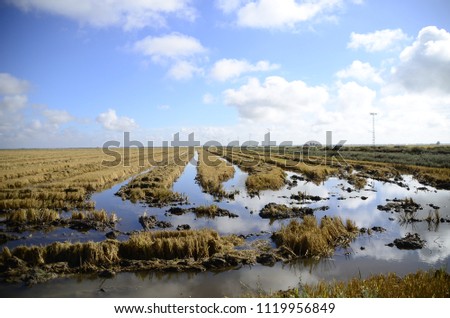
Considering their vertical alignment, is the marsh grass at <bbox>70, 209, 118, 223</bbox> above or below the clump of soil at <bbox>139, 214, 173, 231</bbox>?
above

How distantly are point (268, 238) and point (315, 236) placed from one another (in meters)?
2.02

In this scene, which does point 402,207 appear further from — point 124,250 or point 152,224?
point 124,250

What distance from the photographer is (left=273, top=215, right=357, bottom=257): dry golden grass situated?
10.5m

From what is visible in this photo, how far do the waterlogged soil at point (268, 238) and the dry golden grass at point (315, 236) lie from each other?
37 cm

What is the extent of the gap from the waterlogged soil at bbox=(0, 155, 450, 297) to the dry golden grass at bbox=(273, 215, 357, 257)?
370mm

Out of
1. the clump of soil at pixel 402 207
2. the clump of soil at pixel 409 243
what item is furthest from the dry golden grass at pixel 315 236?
the clump of soil at pixel 402 207

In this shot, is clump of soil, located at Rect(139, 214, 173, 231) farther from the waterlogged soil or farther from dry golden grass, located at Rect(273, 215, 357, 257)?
dry golden grass, located at Rect(273, 215, 357, 257)

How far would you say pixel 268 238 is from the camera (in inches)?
482

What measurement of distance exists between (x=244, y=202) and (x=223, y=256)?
31.8ft

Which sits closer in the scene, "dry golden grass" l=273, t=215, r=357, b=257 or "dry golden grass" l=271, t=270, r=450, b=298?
"dry golden grass" l=271, t=270, r=450, b=298

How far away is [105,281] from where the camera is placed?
846 cm

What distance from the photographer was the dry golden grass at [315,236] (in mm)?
10520

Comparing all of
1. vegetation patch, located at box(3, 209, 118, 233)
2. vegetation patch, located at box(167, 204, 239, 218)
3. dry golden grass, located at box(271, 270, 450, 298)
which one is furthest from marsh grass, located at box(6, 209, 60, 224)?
dry golden grass, located at box(271, 270, 450, 298)

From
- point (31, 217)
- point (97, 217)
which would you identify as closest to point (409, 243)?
point (97, 217)
